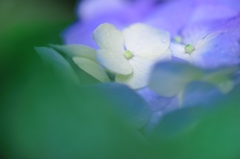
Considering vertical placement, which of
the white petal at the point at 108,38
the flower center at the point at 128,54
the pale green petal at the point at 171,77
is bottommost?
the pale green petal at the point at 171,77

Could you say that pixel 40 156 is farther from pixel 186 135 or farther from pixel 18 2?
pixel 18 2

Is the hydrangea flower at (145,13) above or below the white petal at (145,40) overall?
above

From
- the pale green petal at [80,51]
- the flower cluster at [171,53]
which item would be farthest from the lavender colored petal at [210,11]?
the pale green petal at [80,51]

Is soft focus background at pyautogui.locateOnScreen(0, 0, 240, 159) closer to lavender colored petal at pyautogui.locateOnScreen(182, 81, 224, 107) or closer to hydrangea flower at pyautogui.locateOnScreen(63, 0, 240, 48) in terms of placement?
lavender colored petal at pyautogui.locateOnScreen(182, 81, 224, 107)

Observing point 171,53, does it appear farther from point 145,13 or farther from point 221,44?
point 145,13

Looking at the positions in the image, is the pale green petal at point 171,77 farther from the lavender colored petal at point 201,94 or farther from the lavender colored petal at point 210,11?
the lavender colored petal at point 210,11

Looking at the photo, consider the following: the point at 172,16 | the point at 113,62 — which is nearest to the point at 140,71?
the point at 113,62
